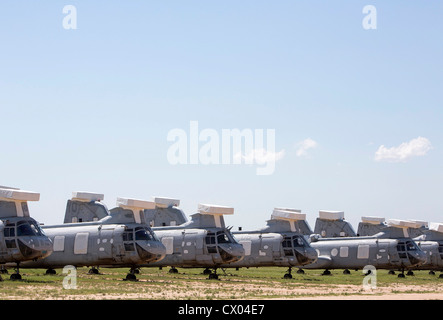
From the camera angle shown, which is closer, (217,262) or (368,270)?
(217,262)

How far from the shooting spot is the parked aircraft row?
103 feet

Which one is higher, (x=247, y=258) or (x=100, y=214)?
(x=100, y=214)

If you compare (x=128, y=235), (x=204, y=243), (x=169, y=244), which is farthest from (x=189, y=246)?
(x=128, y=235)

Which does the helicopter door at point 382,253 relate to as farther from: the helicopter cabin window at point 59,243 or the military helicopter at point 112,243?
the helicopter cabin window at point 59,243

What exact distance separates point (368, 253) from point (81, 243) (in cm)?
2253

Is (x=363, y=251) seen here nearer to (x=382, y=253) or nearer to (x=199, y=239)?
(x=382, y=253)

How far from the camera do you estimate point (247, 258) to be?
44219 mm

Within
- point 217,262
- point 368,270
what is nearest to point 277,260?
point 217,262

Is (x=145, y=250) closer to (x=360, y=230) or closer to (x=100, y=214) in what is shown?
(x=100, y=214)

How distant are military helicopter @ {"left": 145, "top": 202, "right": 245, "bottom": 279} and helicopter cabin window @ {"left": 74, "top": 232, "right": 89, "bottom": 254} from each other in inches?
209

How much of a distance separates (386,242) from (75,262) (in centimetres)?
2358

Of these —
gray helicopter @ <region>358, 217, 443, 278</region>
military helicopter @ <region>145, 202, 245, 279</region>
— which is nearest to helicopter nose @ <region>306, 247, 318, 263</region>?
military helicopter @ <region>145, 202, 245, 279</region>

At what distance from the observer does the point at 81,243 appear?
1383 inches

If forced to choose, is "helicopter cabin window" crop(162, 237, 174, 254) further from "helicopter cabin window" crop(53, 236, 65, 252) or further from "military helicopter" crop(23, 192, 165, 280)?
"helicopter cabin window" crop(53, 236, 65, 252)
